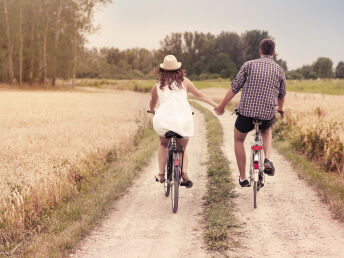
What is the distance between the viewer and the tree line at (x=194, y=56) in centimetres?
8544

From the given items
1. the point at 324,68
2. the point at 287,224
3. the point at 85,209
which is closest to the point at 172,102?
the point at 85,209

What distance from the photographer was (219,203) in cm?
571

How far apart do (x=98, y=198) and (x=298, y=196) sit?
10.9 ft

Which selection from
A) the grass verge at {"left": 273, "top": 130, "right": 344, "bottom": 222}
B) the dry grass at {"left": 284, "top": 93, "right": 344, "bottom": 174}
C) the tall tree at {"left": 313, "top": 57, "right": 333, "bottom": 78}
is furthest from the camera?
the tall tree at {"left": 313, "top": 57, "right": 333, "bottom": 78}

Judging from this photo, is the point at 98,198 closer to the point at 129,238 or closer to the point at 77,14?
the point at 129,238

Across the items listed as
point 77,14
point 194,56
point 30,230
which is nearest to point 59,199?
point 30,230

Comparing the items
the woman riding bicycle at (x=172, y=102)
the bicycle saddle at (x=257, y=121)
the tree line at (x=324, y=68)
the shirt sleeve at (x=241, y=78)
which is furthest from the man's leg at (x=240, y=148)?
the tree line at (x=324, y=68)

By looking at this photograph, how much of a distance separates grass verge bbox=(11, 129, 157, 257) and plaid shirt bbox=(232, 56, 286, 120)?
2.67 meters

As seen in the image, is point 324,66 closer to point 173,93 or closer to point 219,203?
point 219,203

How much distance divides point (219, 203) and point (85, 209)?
81.1 inches

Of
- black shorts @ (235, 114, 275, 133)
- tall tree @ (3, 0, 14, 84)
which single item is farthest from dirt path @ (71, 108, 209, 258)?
tall tree @ (3, 0, 14, 84)

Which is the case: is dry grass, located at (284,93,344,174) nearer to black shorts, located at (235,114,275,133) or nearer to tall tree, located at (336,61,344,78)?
black shorts, located at (235,114,275,133)

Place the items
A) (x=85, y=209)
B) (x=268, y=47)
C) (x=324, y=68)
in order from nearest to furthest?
(x=268, y=47) < (x=85, y=209) < (x=324, y=68)

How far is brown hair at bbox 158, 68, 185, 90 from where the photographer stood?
528cm
